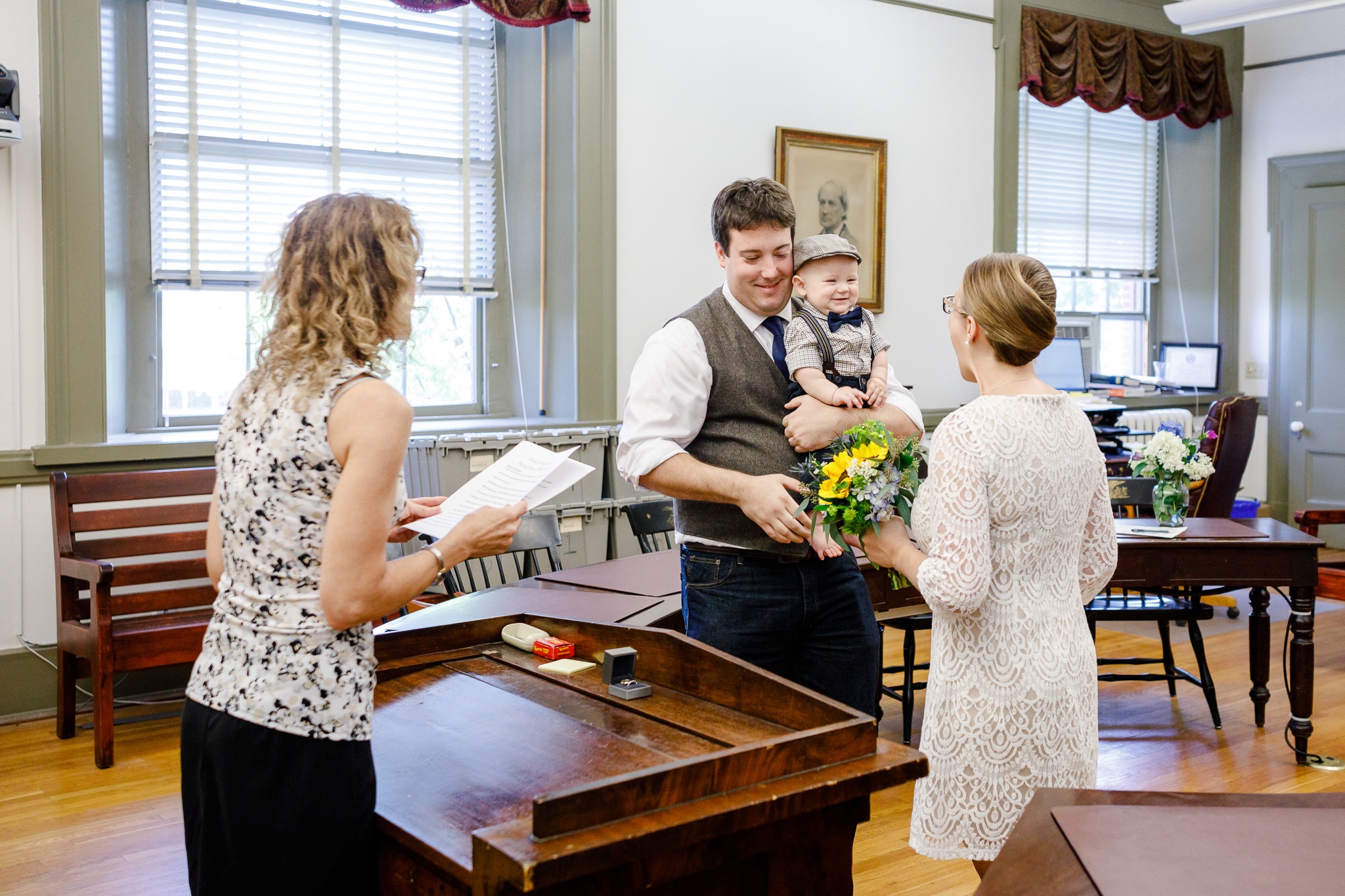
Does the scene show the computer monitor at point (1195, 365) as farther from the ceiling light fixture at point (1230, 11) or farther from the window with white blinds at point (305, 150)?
the window with white blinds at point (305, 150)

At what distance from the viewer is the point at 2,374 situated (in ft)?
14.3

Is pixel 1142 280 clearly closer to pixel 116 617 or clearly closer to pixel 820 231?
pixel 820 231

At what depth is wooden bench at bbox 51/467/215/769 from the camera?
12.9ft

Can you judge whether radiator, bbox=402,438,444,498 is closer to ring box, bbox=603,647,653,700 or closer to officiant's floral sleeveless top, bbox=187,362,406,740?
ring box, bbox=603,647,653,700

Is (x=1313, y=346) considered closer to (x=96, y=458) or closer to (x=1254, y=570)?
(x=1254, y=570)

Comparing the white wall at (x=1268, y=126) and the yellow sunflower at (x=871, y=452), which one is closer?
the yellow sunflower at (x=871, y=452)

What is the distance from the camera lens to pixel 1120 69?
7.56 m

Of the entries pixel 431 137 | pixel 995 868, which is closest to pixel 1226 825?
pixel 995 868

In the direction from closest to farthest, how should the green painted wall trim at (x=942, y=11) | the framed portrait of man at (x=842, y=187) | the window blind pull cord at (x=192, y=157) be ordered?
the window blind pull cord at (x=192, y=157)
the framed portrait of man at (x=842, y=187)
the green painted wall trim at (x=942, y=11)

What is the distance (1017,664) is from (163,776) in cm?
304

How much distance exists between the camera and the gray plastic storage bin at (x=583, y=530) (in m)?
5.18

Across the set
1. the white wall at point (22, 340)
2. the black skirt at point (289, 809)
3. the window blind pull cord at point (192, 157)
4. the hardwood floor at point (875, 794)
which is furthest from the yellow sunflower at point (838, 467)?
the window blind pull cord at point (192, 157)

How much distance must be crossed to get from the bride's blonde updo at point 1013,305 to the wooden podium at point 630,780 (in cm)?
84

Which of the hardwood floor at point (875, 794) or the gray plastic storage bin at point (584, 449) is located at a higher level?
the gray plastic storage bin at point (584, 449)
